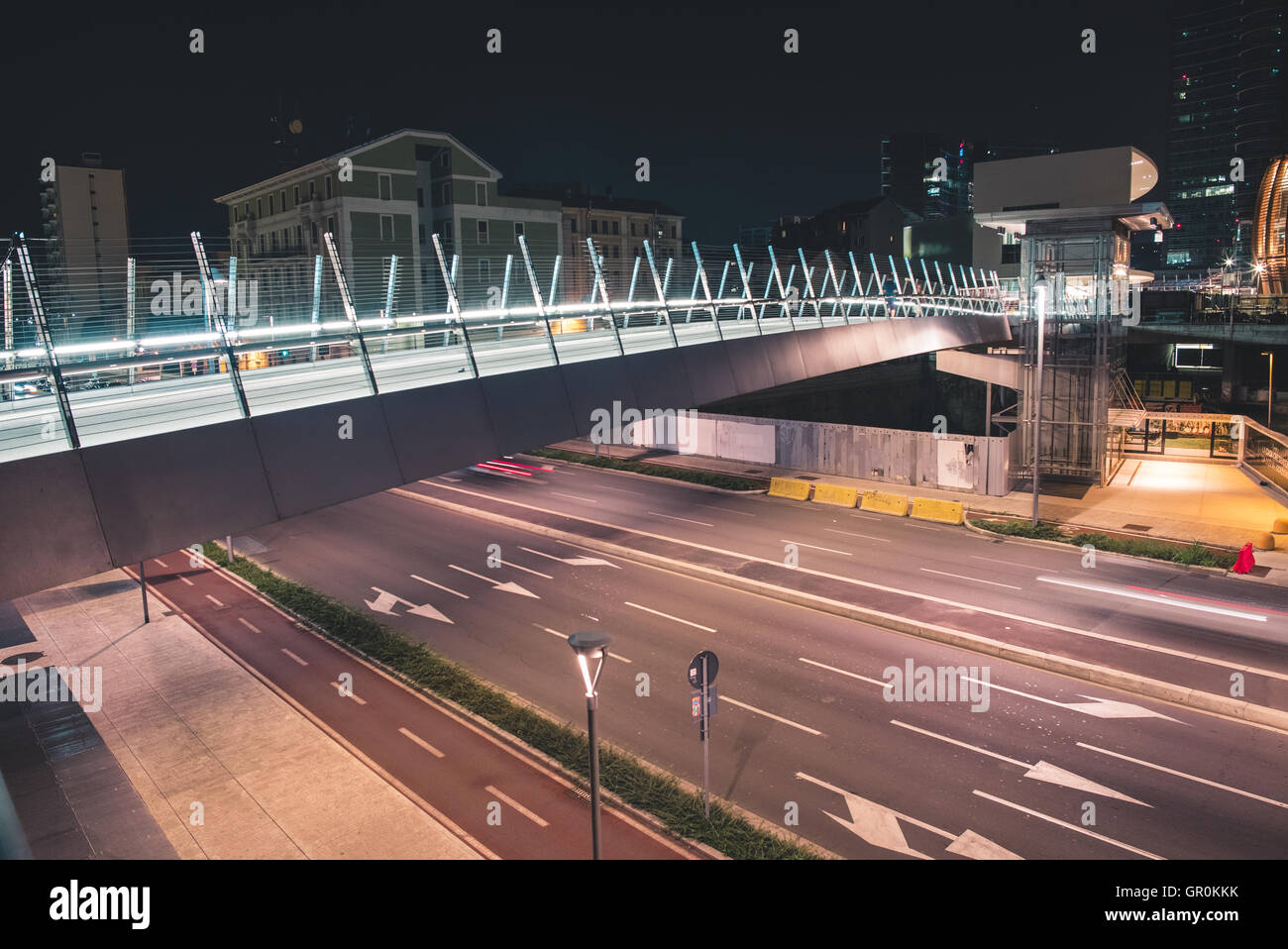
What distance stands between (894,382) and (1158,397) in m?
22.2

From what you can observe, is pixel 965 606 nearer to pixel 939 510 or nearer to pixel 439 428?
pixel 939 510

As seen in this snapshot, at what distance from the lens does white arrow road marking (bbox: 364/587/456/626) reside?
1764 centimetres

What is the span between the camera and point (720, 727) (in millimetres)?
12539

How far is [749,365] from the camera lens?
18.0 metres

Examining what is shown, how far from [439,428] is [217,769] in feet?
19.3

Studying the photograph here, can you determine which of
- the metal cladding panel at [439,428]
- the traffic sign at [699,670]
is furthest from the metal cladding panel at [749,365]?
the traffic sign at [699,670]

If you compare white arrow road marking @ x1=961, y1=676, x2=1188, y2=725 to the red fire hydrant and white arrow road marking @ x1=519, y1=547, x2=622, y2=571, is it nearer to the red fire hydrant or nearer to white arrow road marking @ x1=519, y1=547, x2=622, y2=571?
the red fire hydrant

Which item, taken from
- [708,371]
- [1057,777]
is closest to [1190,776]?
[1057,777]

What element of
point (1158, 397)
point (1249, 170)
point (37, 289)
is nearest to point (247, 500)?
point (37, 289)

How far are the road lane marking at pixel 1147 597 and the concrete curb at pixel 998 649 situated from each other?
4.55 metres

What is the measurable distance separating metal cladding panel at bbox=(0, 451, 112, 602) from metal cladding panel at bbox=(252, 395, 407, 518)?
5.77 feet

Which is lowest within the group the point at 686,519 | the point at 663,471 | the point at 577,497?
the point at 686,519

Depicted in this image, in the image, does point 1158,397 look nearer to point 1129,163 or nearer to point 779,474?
point 1129,163

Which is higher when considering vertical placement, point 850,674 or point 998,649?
point 998,649
